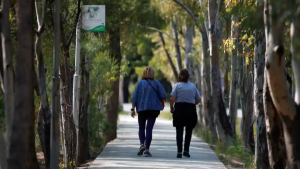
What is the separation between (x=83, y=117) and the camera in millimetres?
14906

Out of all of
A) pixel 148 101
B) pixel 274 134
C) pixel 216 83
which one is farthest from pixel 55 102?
pixel 216 83

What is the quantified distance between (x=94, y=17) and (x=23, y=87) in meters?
4.87

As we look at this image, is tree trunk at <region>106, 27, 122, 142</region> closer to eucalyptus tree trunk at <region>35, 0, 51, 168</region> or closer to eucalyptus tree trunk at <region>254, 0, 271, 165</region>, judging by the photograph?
eucalyptus tree trunk at <region>35, 0, 51, 168</region>

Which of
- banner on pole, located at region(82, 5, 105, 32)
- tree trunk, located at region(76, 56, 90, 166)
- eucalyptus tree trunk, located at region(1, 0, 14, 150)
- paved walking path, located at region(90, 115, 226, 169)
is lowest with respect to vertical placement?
paved walking path, located at region(90, 115, 226, 169)

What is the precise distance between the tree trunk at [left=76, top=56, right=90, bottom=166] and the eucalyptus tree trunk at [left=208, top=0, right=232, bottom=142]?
4.04 metres

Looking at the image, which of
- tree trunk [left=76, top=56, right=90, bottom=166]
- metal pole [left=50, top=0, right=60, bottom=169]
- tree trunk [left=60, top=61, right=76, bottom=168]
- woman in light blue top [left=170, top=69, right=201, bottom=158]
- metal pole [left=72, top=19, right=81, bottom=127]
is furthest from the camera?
tree trunk [left=76, top=56, right=90, bottom=166]

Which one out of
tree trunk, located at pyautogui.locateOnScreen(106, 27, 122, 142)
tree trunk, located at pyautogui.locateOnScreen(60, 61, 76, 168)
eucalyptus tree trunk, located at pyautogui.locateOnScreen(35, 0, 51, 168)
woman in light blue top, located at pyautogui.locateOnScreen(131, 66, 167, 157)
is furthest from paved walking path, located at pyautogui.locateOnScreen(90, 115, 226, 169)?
tree trunk, located at pyautogui.locateOnScreen(106, 27, 122, 142)

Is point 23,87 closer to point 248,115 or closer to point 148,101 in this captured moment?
point 148,101

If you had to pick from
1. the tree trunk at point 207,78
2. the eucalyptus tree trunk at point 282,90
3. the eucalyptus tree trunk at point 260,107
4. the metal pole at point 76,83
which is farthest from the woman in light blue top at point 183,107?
the tree trunk at point 207,78

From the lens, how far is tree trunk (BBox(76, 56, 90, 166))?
48.0ft

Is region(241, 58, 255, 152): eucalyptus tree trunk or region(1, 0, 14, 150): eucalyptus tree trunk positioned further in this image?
region(241, 58, 255, 152): eucalyptus tree trunk

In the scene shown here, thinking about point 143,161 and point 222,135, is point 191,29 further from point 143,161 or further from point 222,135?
point 143,161

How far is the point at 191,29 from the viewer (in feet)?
97.1

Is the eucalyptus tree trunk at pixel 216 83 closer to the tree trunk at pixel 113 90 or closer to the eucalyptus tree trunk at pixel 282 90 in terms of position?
the tree trunk at pixel 113 90
